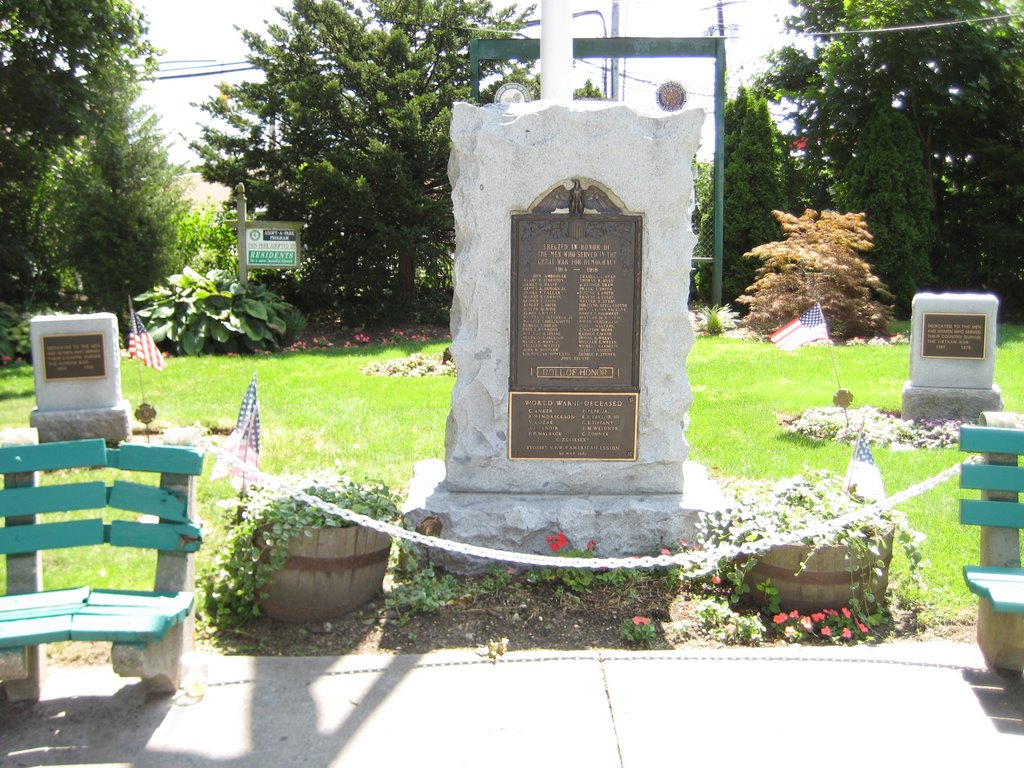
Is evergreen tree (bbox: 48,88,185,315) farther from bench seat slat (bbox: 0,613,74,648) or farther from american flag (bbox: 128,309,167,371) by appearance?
bench seat slat (bbox: 0,613,74,648)

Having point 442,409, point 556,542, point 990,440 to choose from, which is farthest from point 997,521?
point 442,409

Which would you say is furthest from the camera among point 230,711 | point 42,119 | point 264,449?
point 42,119

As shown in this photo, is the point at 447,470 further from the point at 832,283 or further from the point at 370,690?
the point at 832,283

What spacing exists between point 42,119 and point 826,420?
10644mm

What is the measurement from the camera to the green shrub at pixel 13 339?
43.6 ft

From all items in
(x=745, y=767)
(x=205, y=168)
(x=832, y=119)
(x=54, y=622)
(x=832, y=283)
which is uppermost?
(x=832, y=119)

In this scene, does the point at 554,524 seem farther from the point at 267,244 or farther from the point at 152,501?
the point at 267,244

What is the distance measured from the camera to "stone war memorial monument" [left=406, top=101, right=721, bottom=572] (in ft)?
15.7

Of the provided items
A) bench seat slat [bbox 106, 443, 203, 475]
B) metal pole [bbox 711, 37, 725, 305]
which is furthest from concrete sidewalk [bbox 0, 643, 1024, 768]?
metal pole [bbox 711, 37, 725, 305]

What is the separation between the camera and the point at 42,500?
11.8 ft

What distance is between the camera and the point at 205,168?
16.1 metres

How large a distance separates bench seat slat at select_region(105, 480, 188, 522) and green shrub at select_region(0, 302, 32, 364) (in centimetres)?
1082

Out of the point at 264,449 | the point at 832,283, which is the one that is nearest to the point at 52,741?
the point at 264,449

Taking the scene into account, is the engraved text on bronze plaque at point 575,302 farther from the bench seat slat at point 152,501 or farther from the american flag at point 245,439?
the bench seat slat at point 152,501
